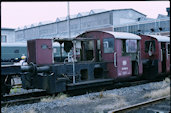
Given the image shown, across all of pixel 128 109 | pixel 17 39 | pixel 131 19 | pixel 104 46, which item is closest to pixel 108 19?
pixel 131 19

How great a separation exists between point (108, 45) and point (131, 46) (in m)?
1.35

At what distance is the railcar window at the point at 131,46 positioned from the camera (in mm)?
11086

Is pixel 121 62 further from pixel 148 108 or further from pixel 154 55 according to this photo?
pixel 148 108

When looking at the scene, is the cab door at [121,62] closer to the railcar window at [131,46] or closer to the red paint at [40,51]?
the railcar window at [131,46]

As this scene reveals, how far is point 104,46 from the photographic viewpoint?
35.8 ft

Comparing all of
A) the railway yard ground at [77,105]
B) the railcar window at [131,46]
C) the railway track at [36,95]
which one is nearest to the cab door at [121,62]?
the railcar window at [131,46]

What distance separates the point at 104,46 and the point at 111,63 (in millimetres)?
939

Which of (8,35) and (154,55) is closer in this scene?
(154,55)

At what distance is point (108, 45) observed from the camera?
10.8 metres

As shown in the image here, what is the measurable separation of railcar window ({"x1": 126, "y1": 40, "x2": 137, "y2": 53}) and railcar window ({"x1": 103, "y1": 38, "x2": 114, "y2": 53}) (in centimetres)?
97

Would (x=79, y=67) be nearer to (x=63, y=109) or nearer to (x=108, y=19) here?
(x=63, y=109)

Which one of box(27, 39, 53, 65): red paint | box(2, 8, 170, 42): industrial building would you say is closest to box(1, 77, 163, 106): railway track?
box(27, 39, 53, 65): red paint

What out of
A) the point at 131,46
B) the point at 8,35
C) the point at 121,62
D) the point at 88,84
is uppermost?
the point at 8,35

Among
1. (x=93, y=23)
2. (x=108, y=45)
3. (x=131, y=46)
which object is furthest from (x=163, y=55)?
(x=93, y=23)
